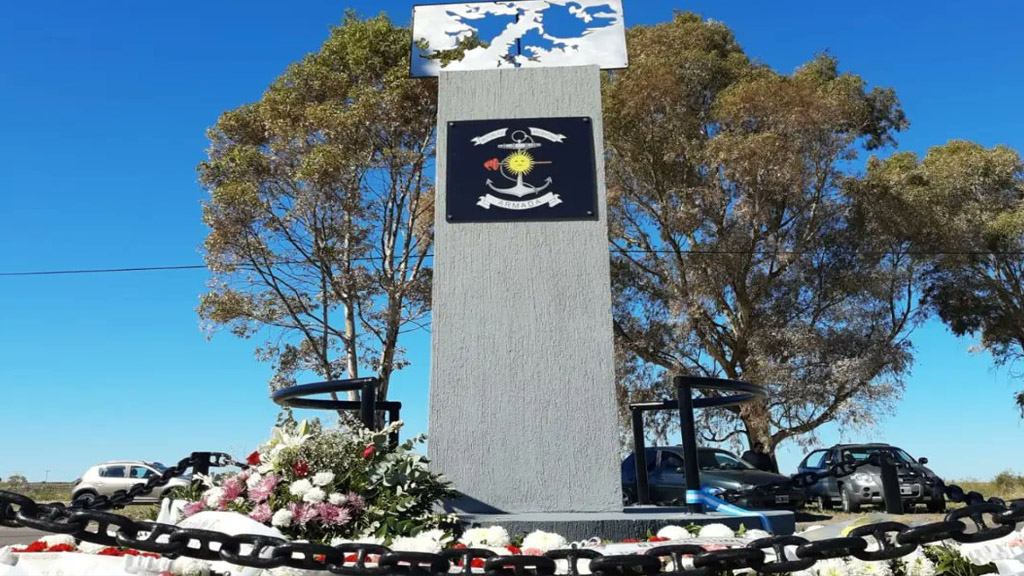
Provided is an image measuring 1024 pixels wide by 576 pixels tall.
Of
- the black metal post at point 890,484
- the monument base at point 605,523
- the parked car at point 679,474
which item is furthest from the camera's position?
the parked car at point 679,474

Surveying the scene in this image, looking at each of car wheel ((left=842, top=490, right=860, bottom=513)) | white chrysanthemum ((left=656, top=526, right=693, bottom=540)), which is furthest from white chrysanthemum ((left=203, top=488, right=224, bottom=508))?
car wheel ((left=842, top=490, right=860, bottom=513))

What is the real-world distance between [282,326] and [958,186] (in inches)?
636

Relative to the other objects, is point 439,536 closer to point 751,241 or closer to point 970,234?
point 751,241

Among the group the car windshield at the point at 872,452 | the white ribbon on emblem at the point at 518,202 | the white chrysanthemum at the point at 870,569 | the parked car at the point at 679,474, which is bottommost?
the white chrysanthemum at the point at 870,569

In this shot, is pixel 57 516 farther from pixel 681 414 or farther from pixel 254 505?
pixel 681 414

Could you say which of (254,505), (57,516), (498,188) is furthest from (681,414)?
(57,516)

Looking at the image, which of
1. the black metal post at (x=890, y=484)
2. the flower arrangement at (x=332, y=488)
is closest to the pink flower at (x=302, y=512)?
the flower arrangement at (x=332, y=488)

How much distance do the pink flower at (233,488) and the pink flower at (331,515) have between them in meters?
0.39

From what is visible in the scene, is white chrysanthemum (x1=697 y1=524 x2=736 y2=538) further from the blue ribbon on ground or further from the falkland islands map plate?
the falkland islands map plate

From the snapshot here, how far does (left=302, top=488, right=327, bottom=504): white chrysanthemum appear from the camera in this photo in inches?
104

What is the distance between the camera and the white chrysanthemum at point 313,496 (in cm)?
265

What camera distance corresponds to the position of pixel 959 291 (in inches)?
763

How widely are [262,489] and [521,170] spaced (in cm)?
208

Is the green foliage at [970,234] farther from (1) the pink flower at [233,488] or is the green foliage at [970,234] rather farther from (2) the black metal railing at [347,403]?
(1) the pink flower at [233,488]
